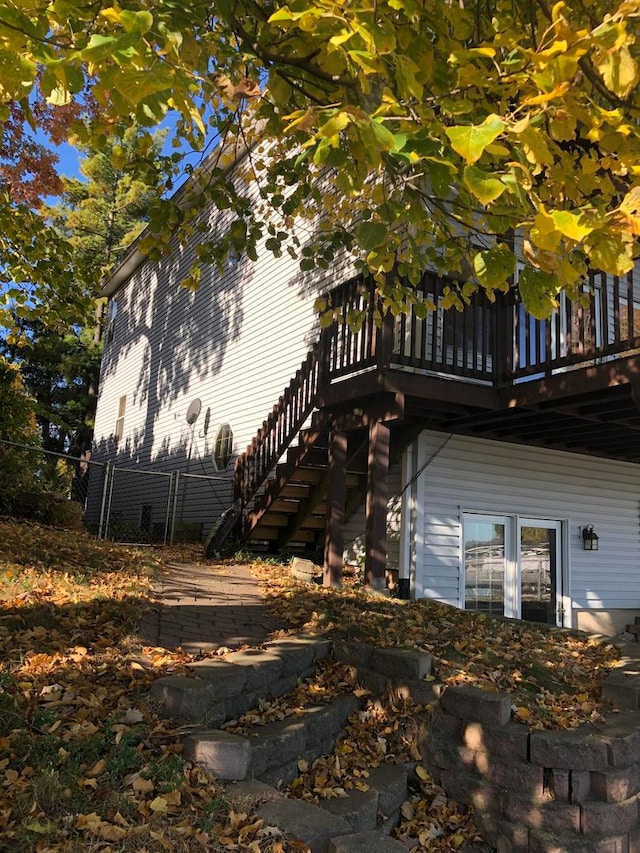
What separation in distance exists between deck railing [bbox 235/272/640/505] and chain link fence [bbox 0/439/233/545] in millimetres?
4201

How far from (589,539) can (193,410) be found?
29.9 feet

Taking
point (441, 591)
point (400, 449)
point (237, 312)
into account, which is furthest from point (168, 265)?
point (441, 591)

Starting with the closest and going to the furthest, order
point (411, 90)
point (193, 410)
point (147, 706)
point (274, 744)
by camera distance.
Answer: point (411, 90) < point (147, 706) < point (274, 744) < point (193, 410)

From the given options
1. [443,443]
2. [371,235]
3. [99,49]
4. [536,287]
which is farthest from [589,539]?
[99,49]

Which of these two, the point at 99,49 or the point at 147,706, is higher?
the point at 99,49

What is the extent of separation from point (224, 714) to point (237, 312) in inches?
462

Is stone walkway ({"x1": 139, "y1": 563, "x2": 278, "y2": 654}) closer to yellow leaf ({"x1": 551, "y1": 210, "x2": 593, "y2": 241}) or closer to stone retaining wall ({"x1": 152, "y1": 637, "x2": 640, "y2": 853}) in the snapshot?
stone retaining wall ({"x1": 152, "y1": 637, "x2": 640, "y2": 853})

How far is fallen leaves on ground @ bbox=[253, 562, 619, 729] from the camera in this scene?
482cm

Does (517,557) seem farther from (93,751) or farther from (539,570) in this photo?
(93,751)

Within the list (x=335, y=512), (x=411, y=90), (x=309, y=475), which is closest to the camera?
(x=411, y=90)

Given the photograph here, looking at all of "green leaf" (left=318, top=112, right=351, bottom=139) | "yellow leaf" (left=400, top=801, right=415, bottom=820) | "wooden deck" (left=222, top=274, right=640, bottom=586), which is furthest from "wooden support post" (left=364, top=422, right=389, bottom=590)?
"green leaf" (left=318, top=112, right=351, bottom=139)

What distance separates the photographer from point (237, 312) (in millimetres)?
14766

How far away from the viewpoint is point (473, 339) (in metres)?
8.39

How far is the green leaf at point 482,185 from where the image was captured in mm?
2092
